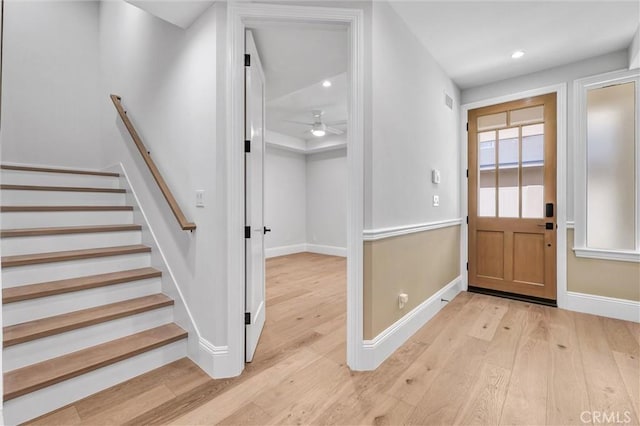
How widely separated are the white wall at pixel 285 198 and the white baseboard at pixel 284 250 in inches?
1.9

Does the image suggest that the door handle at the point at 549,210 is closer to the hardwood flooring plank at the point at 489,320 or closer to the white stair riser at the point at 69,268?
the hardwood flooring plank at the point at 489,320

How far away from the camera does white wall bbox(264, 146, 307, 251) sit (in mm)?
6137

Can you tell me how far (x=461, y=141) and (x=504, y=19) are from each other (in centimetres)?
148

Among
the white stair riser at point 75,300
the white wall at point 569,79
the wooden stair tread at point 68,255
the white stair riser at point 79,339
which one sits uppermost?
the white wall at point 569,79

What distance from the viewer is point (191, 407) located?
174 cm

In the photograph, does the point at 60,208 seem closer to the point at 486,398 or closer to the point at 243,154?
the point at 243,154

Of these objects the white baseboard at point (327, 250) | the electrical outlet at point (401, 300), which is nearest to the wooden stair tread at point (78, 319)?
the electrical outlet at point (401, 300)

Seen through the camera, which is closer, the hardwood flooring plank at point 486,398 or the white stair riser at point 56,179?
the hardwood flooring plank at point 486,398

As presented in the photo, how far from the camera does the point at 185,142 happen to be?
2.24 m

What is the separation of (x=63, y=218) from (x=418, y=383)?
3.12m

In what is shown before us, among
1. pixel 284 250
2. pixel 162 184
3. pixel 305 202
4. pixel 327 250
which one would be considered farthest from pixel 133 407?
pixel 305 202

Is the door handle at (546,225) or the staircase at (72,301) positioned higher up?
the door handle at (546,225)

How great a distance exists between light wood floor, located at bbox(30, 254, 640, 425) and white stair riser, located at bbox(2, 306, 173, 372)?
355 millimetres

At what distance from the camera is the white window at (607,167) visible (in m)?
2.86
